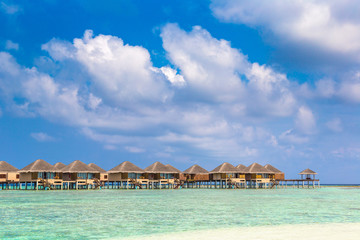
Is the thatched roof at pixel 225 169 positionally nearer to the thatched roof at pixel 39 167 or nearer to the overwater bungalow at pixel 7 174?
the thatched roof at pixel 39 167

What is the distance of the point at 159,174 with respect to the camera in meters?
66.4

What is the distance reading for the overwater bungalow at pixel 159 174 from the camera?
65.0m

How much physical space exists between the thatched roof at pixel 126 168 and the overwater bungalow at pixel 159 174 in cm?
211

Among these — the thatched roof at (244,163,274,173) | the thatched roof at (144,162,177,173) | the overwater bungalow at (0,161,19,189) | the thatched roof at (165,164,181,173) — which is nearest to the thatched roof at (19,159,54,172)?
the overwater bungalow at (0,161,19,189)

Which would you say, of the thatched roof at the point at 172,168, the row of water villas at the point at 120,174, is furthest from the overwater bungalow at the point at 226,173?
the thatched roof at the point at 172,168

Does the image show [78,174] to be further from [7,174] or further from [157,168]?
[157,168]

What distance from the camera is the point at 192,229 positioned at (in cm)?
1438

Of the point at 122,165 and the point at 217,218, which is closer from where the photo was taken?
the point at 217,218

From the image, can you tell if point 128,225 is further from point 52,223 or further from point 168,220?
point 52,223

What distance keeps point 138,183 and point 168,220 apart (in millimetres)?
46529

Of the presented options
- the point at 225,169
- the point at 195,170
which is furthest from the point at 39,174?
the point at 225,169

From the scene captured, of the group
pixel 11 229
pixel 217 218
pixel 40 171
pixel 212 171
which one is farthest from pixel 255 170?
pixel 11 229

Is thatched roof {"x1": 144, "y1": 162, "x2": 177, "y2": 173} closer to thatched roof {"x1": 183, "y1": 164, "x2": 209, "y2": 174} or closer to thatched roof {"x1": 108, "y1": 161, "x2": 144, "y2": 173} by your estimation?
thatched roof {"x1": 108, "y1": 161, "x2": 144, "y2": 173}

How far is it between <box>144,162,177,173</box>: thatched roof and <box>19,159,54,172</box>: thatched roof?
1574cm
